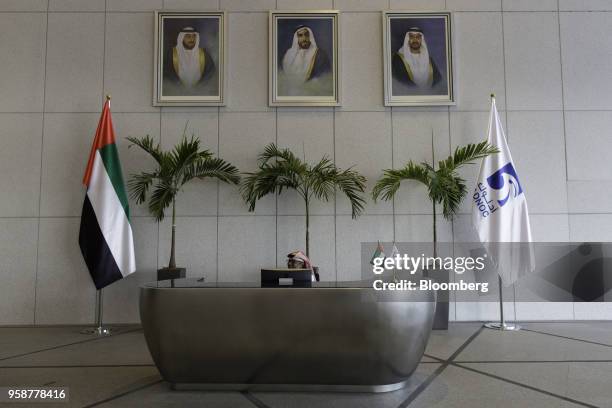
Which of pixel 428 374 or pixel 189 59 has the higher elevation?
pixel 189 59

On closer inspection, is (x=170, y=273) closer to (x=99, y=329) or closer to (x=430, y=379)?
(x=99, y=329)

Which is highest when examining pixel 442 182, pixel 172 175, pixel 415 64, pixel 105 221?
pixel 415 64

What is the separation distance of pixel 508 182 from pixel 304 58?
267 centimetres

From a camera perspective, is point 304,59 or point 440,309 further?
point 304,59

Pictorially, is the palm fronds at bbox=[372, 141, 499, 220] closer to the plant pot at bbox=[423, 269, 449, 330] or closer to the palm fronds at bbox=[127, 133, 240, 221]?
the plant pot at bbox=[423, 269, 449, 330]

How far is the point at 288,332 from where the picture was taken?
7.09 feet

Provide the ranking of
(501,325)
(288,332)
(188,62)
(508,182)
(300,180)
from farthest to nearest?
1. (188,62)
2. (300,180)
3. (508,182)
4. (501,325)
5. (288,332)

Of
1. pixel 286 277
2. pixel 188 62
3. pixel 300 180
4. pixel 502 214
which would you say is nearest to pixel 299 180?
pixel 300 180

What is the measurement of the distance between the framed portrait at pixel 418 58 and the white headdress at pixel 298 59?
2.82 ft

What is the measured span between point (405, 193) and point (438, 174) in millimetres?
645

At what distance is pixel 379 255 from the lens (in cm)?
301

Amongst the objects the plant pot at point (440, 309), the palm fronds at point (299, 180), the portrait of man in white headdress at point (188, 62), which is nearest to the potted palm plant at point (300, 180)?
the palm fronds at point (299, 180)

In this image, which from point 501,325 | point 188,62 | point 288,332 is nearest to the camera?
point 288,332

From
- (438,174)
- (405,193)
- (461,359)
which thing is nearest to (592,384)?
(461,359)
